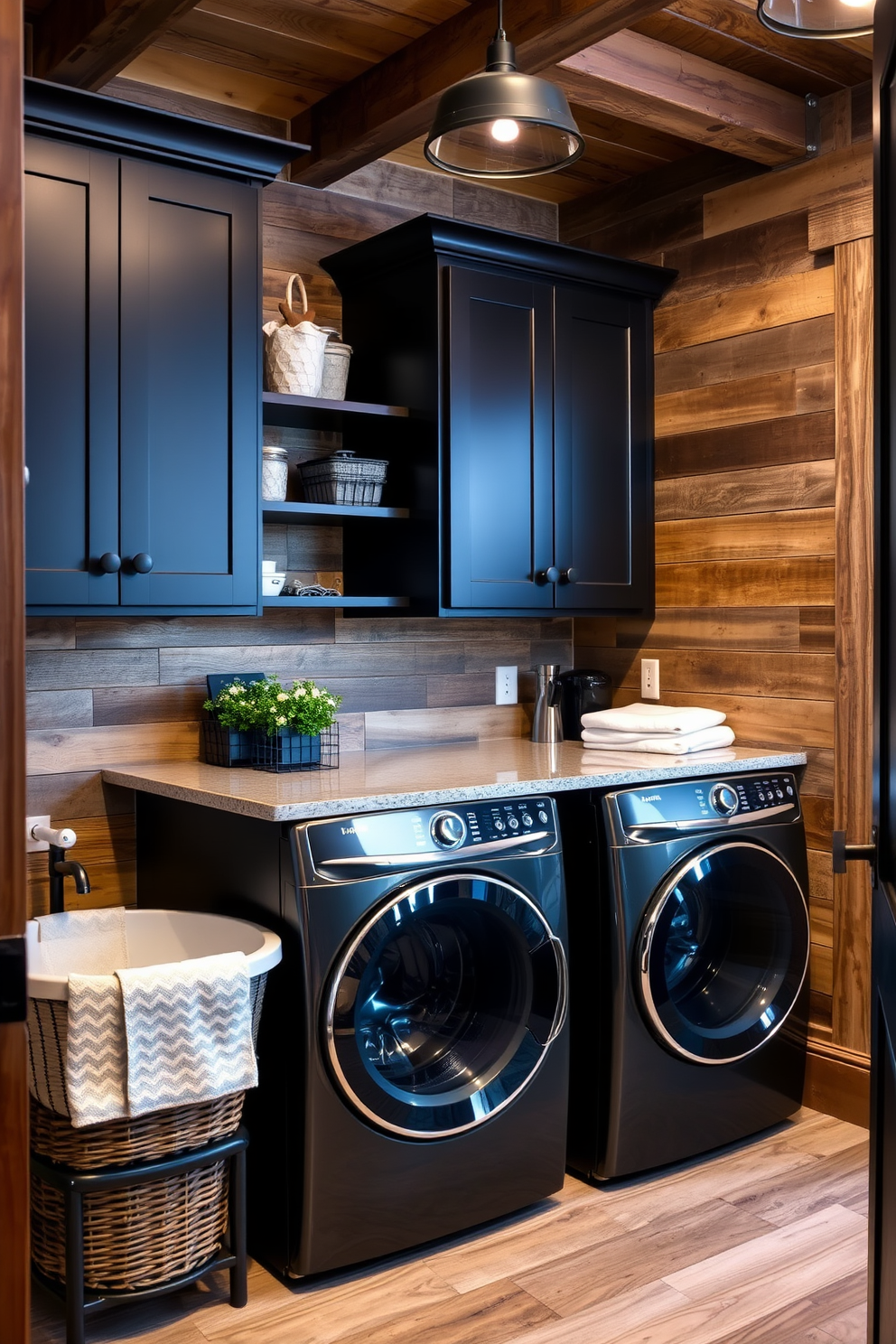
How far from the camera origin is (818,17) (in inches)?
63.4

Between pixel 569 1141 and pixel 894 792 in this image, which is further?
pixel 569 1141

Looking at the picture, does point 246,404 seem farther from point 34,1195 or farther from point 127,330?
point 34,1195

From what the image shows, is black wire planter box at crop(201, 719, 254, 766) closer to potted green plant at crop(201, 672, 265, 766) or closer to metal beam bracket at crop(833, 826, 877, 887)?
potted green plant at crop(201, 672, 265, 766)

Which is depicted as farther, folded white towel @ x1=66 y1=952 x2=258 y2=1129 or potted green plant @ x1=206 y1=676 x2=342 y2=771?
potted green plant @ x1=206 y1=676 x2=342 y2=771

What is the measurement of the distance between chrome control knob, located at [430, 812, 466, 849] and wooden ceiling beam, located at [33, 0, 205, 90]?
1.63m

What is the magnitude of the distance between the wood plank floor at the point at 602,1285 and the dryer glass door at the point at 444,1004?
29 cm

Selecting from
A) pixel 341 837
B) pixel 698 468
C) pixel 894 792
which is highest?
pixel 698 468

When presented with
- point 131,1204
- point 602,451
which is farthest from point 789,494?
point 131,1204

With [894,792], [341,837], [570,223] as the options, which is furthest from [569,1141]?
[570,223]

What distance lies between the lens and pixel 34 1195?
222cm

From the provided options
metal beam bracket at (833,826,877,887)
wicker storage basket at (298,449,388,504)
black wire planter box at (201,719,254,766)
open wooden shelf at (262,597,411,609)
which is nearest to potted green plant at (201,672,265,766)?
black wire planter box at (201,719,254,766)

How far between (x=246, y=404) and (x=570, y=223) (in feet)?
5.16

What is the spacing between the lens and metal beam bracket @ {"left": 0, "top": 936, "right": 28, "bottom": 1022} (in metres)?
1.06

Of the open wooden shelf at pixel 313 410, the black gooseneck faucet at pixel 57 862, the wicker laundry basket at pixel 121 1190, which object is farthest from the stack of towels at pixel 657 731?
the black gooseneck faucet at pixel 57 862
